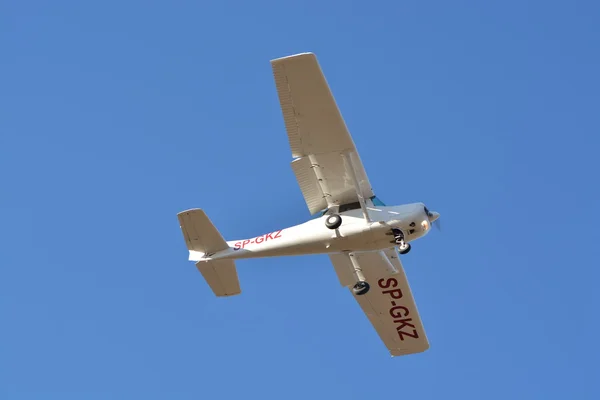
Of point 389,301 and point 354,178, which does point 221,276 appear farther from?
point 389,301

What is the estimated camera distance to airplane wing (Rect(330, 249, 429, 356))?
2933 cm

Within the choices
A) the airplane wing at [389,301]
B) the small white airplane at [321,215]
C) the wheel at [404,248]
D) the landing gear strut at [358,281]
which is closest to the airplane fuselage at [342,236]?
the small white airplane at [321,215]

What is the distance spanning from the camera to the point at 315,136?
83.6ft

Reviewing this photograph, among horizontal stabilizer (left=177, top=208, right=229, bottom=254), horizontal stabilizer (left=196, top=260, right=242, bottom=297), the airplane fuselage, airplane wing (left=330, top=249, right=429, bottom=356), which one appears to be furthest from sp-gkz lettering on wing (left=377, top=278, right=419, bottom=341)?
horizontal stabilizer (left=177, top=208, right=229, bottom=254)

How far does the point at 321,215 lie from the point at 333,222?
3.39 ft

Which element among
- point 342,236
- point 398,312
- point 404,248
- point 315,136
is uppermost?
point 315,136

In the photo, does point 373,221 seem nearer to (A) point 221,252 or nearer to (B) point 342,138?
(B) point 342,138

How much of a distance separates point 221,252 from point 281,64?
6.52m

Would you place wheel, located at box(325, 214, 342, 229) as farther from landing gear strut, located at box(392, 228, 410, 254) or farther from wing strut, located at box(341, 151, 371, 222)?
landing gear strut, located at box(392, 228, 410, 254)

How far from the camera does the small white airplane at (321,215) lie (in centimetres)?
2448

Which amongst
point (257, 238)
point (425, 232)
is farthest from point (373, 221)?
point (257, 238)

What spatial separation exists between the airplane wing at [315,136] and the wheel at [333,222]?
0.73 meters

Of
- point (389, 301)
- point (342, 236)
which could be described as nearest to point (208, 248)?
point (342, 236)

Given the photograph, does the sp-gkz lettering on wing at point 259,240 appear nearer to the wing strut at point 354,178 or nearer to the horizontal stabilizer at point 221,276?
the horizontal stabilizer at point 221,276
